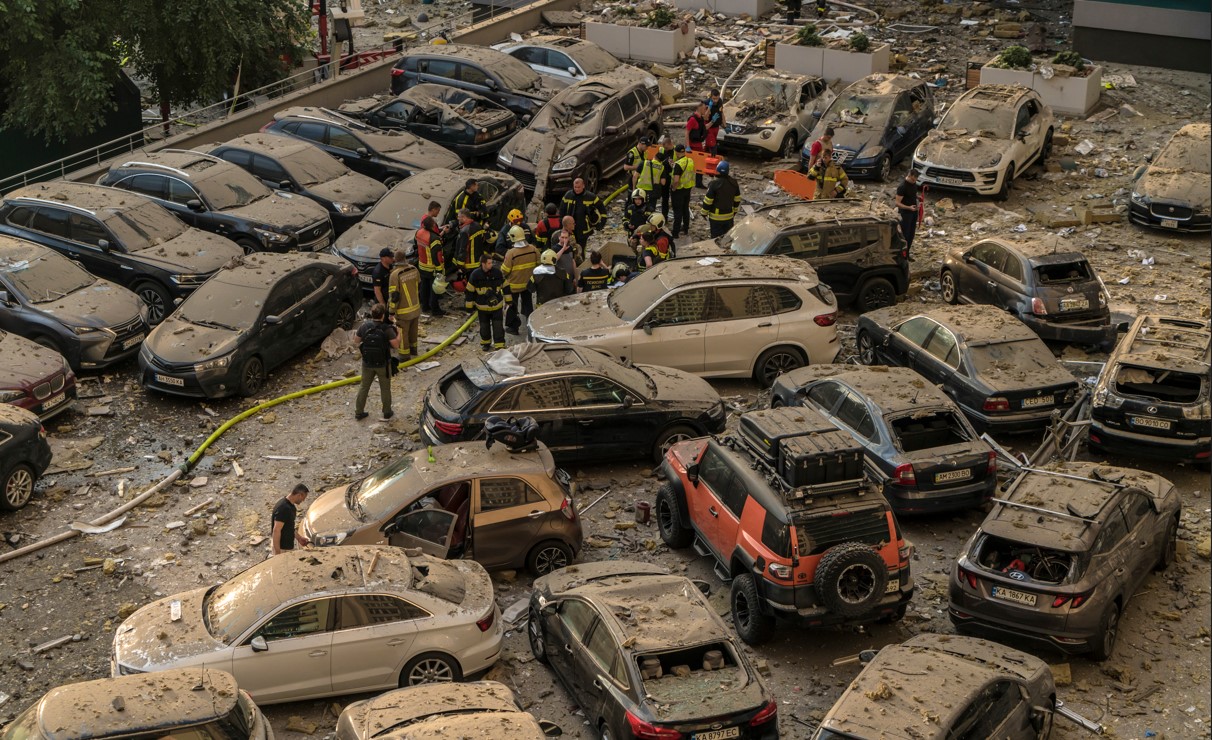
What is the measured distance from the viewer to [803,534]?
12.7 metres

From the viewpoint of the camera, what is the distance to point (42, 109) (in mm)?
25672

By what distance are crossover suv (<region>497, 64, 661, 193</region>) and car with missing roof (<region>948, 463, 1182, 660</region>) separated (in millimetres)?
12236

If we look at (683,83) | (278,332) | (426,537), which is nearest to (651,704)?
(426,537)

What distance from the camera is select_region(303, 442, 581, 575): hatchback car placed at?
44.8 ft

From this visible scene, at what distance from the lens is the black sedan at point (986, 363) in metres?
16.5

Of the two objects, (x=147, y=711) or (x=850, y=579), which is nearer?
(x=147, y=711)

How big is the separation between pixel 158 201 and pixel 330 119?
4327 mm

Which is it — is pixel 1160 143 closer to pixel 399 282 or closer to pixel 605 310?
pixel 605 310

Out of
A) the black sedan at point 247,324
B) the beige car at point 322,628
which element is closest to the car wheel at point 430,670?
the beige car at point 322,628

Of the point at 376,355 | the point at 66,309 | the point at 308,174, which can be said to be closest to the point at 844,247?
the point at 376,355

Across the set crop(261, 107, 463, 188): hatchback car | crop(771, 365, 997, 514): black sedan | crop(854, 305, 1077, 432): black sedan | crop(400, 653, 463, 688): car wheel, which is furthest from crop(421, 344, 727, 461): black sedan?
crop(261, 107, 463, 188): hatchback car

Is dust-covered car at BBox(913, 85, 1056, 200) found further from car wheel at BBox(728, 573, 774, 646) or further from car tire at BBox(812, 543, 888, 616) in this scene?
car tire at BBox(812, 543, 888, 616)

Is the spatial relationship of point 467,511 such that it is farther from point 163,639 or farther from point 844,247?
point 844,247

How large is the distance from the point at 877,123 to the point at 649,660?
16.5 metres
